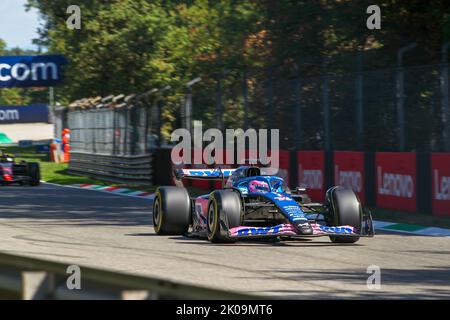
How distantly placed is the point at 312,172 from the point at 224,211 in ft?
28.8

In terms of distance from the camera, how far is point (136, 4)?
161 ft

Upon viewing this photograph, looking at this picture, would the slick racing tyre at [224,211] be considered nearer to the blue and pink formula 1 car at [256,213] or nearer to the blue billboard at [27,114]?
the blue and pink formula 1 car at [256,213]

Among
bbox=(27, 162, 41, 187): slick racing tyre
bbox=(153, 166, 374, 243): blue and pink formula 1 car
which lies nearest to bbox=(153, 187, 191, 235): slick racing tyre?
bbox=(153, 166, 374, 243): blue and pink formula 1 car

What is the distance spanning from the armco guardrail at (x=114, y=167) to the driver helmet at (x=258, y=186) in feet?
50.4

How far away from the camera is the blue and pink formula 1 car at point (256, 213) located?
40.9ft

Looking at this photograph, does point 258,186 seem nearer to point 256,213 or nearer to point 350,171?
point 256,213

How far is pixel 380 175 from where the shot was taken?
18.6 meters

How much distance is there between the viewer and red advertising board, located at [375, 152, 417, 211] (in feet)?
57.3

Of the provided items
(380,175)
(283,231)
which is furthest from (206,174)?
(380,175)

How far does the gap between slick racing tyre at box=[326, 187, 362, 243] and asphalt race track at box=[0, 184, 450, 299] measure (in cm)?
30

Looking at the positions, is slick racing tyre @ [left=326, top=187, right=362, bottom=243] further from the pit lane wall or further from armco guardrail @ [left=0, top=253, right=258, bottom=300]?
armco guardrail @ [left=0, top=253, right=258, bottom=300]

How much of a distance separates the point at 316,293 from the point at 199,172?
556 cm

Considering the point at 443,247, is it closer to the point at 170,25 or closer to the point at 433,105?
the point at 433,105

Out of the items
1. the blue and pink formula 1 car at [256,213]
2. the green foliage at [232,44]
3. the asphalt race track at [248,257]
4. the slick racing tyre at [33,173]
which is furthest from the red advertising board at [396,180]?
the slick racing tyre at [33,173]
